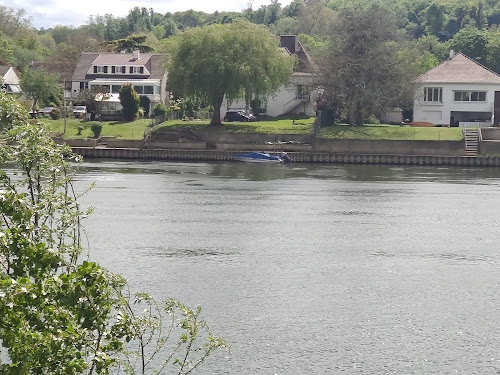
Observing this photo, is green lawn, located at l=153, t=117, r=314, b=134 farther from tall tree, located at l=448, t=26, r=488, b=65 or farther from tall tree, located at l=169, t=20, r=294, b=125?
tall tree, located at l=448, t=26, r=488, b=65

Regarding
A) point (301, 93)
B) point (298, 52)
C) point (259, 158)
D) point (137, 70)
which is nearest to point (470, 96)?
point (301, 93)

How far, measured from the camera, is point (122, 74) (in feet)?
322

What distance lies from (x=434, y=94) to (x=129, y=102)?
27785 millimetres

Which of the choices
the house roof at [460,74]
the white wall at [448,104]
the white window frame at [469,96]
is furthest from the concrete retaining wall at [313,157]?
the house roof at [460,74]

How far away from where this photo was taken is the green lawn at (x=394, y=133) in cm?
7631

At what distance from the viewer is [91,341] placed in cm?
1165

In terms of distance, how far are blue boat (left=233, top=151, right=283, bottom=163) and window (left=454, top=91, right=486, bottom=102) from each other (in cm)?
1900

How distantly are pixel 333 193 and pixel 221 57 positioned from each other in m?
26.8

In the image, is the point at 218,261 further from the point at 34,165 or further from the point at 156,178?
the point at 156,178

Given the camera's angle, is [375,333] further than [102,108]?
No

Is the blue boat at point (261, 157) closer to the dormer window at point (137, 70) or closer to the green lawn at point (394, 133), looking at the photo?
the green lawn at point (394, 133)

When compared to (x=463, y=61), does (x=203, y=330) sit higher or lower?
lower

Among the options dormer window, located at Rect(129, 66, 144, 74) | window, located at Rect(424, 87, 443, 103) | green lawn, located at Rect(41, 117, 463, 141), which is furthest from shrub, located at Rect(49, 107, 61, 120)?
window, located at Rect(424, 87, 443, 103)

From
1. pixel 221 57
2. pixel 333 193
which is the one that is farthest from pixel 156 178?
pixel 221 57
